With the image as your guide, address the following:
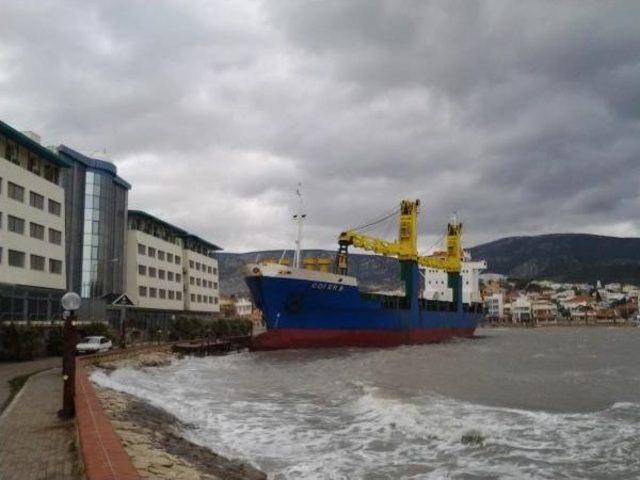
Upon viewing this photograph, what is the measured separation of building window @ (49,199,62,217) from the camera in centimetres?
3846

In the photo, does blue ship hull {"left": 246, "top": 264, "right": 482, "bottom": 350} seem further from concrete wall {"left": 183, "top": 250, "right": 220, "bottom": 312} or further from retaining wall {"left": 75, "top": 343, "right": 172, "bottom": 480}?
retaining wall {"left": 75, "top": 343, "right": 172, "bottom": 480}

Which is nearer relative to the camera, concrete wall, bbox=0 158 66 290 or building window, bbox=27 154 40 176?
concrete wall, bbox=0 158 66 290

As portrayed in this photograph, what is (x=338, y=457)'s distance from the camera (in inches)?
433

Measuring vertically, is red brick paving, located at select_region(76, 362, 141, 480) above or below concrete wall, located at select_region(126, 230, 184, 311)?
below

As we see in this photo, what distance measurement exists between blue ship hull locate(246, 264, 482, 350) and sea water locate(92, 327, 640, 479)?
14859 millimetres

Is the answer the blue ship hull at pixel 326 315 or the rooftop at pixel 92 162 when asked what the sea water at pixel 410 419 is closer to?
the blue ship hull at pixel 326 315

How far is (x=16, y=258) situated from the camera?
34.2 meters

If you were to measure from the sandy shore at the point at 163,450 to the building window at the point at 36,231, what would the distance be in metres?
24.8

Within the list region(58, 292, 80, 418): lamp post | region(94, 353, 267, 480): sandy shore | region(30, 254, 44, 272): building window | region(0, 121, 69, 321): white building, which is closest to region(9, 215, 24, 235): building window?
region(0, 121, 69, 321): white building

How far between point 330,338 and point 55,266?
19.8 meters

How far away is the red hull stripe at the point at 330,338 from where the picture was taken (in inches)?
1697

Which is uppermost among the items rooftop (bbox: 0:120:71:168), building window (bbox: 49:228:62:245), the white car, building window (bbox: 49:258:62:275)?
rooftop (bbox: 0:120:71:168)

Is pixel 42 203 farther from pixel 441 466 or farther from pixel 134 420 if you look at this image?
pixel 441 466

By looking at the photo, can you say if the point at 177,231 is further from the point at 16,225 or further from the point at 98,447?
the point at 98,447
